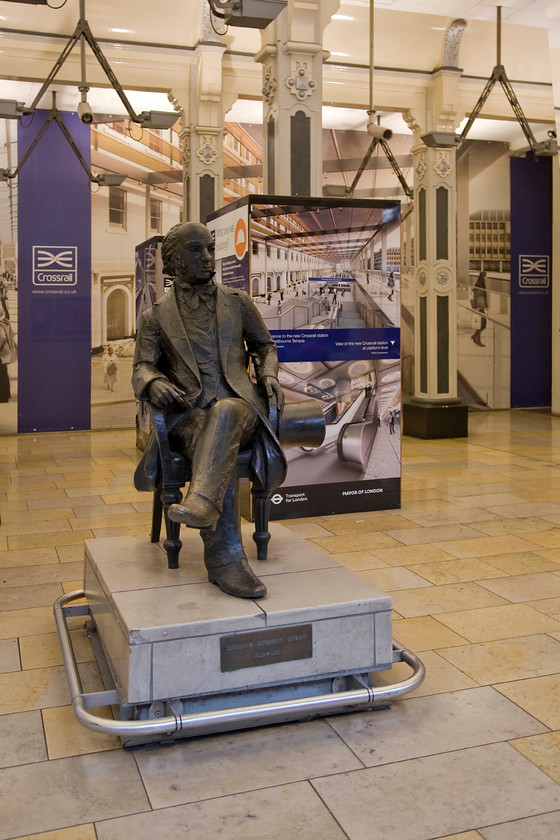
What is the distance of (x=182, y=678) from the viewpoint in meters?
3.41

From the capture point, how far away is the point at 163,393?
4.00 metres

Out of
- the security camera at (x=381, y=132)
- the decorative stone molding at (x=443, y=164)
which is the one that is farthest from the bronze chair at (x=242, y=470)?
the decorative stone molding at (x=443, y=164)

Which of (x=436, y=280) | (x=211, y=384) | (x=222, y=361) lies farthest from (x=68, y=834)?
(x=436, y=280)

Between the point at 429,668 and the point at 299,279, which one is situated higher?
the point at 299,279

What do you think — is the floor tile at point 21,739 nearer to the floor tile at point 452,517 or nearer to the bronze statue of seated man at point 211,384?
the bronze statue of seated man at point 211,384

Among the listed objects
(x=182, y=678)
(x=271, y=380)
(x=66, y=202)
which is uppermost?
(x=66, y=202)

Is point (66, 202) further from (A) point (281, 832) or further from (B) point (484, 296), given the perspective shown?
(A) point (281, 832)

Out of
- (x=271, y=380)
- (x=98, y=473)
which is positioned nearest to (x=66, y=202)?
(x=98, y=473)

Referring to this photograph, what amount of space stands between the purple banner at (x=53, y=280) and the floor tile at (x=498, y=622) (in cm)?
972

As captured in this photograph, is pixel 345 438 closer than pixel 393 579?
No

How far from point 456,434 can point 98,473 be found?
5.02 m

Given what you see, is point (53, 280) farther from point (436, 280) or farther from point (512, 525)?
point (512, 525)

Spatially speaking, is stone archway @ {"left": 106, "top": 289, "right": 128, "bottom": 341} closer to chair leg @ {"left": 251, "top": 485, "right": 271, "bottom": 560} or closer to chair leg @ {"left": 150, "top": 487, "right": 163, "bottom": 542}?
chair leg @ {"left": 150, "top": 487, "right": 163, "bottom": 542}

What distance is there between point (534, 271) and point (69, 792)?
14.9 meters
